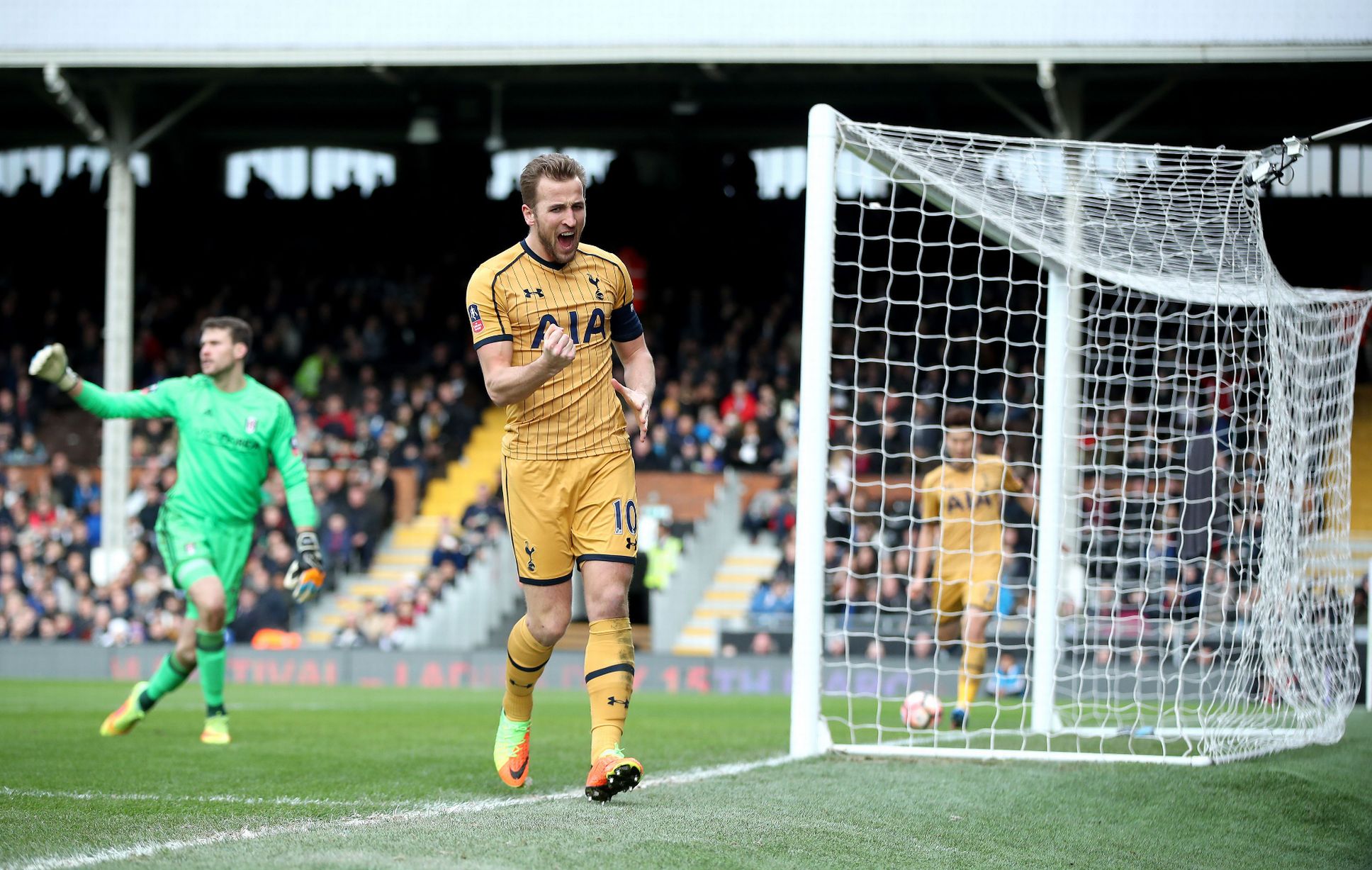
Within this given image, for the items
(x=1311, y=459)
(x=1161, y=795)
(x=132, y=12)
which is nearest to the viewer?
(x=1161, y=795)

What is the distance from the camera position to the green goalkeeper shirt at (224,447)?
8.31 metres

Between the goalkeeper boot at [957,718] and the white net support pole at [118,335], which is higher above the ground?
the white net support pole at [118,335]

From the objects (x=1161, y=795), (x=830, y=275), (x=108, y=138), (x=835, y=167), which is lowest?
(x=1161, y=795)

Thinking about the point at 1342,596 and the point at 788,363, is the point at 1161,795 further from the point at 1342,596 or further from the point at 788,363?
the point at 788,363

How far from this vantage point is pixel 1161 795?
618cm

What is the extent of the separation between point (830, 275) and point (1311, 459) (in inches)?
150

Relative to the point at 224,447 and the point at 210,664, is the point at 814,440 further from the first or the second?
the point at 210,664

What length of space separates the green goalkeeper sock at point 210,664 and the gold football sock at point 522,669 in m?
2.86

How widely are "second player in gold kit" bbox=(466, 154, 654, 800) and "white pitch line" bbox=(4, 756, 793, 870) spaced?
0.45 m

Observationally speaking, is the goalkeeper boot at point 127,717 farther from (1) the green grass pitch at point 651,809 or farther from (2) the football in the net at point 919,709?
(2) the football in the net at point 919,709

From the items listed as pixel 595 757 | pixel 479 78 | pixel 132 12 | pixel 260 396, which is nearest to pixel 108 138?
pixel 132 12

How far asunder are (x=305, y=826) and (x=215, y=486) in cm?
368

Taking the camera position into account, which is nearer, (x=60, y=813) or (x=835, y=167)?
(x=60, y=813)

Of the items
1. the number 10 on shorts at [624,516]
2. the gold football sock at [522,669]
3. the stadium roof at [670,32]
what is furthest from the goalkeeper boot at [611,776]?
the stadium roof at [670,32]
